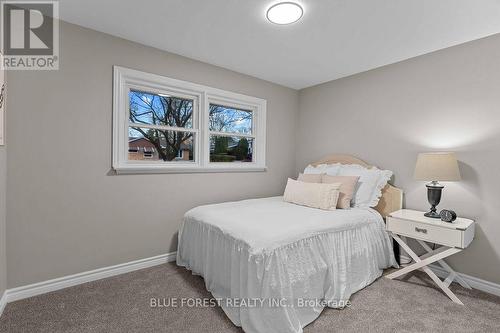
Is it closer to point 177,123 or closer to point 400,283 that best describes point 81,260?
point 177,123

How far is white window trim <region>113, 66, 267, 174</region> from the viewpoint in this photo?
2379 mm

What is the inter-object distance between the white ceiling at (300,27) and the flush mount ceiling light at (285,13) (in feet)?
0.18

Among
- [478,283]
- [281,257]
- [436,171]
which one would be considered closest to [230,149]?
[281,257]

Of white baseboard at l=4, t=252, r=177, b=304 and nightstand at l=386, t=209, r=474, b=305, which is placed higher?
nightstand at l=386, t=209, r=474, b=305

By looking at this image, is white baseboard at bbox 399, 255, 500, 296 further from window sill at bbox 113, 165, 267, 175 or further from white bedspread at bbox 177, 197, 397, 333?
window sill at bbox 113, 165, 267, 175

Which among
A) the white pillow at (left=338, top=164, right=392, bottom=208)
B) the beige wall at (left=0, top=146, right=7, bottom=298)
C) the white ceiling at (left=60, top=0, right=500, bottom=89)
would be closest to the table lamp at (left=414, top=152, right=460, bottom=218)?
the white pillow at (left=338, top=164, right=392, bottom=208)

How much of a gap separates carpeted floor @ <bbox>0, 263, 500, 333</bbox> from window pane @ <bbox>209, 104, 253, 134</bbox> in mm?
1897

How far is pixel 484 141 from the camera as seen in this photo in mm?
2230

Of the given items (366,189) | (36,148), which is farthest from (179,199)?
(366,189)

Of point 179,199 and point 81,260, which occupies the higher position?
point 179,199

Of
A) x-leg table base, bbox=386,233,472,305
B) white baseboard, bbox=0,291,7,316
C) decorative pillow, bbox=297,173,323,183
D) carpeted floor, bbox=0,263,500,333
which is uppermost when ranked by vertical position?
decorative pillow, bbox=297,173,323,183

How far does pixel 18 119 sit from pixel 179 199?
153cm

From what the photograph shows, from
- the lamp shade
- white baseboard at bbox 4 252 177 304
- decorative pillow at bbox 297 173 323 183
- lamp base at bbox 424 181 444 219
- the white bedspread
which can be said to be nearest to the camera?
the white bedspread

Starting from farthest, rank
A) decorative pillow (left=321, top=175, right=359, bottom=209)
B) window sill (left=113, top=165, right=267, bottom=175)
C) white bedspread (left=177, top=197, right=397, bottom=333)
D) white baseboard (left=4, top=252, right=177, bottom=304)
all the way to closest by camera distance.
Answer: decorative pillow (left=321, top=175, right=359, bottom=209)
window sill (left=113, top=165, right=267, bottom=175)
white baseboard (left=4, top=252, right=177, bottom=304)
white bedspread (left=177, top=197, right=397, bottom=333)
